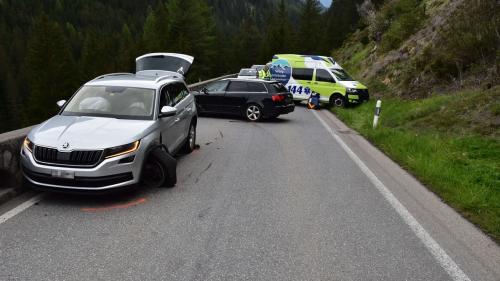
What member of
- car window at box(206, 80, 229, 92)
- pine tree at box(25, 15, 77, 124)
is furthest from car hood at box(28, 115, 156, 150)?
pine tree at box(25, 15, 77, 124)

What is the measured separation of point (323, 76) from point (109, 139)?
54.0 ft

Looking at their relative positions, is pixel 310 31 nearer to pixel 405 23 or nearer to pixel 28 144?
pixel 405 23

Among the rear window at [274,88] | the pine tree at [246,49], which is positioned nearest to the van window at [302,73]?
the rear window at [274,88]

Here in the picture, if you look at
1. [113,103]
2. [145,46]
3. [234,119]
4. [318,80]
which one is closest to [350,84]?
[318,80]

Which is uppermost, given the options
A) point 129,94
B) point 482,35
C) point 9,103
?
point 482,35

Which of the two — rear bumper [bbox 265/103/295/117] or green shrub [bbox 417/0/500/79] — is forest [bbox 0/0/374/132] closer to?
rear bumper [bbox 265/103/295/117]

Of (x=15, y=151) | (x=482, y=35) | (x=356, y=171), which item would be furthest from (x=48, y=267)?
(x=482, y=35)

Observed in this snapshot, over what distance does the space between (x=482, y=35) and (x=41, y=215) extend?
1505cm

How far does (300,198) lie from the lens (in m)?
6.31

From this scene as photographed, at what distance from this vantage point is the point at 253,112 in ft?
50.0

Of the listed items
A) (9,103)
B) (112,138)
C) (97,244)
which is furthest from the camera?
(9,103)

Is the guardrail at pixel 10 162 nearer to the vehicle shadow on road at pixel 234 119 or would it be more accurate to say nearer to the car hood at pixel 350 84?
the vehicle shadow on road at pixel 234 119

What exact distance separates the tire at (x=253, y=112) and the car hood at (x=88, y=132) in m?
8.90

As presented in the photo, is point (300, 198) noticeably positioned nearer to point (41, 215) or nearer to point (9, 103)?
point (41, 215)
